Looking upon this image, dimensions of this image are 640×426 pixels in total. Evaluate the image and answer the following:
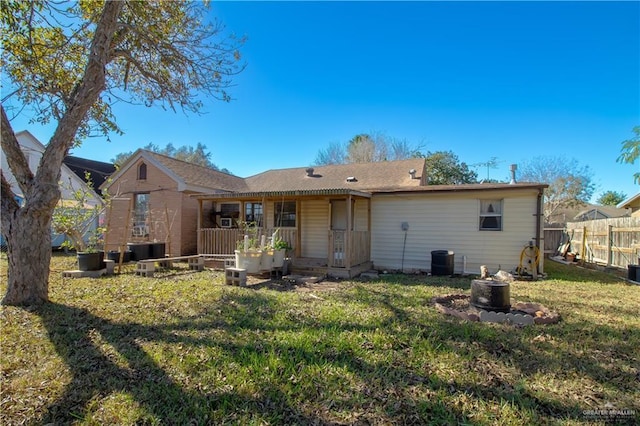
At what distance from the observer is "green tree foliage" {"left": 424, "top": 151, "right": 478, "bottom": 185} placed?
25766 millimetres

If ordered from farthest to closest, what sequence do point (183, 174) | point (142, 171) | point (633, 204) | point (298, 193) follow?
point (633, 204), point (142, 171), point (183, 174), point (298, 193)

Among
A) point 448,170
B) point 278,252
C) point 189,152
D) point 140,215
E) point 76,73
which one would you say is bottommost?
point 278,252

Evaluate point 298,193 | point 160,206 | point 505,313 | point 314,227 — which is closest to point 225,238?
point 314,227

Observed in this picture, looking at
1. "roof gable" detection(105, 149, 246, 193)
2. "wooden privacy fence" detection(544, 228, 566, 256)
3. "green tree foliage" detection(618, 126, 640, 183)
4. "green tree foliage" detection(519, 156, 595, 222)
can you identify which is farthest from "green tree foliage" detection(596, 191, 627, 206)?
"roof gable" detection(105, 149, 246, 193)

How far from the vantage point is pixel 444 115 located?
2295 cm

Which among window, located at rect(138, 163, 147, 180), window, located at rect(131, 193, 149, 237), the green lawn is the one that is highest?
window, located at rect(138, 163, 147, 180)

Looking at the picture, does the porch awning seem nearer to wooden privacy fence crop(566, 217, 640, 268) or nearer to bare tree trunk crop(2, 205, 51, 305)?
bare tree trunk crop(2, 205, 51, 305)

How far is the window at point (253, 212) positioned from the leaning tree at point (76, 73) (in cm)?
545

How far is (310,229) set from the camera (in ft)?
38.4

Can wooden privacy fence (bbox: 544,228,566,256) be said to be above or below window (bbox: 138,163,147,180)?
below

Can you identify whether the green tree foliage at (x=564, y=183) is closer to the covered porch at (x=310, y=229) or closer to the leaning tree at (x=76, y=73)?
the covered porch at (x=310, y=229)

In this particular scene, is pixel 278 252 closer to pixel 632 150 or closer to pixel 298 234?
pixel 298 234

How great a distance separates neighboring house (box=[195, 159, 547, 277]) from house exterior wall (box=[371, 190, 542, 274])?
3cm

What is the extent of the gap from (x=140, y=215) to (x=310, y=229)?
27.2ft
